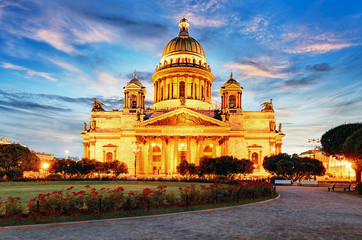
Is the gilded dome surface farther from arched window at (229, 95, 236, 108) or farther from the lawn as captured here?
the lawn

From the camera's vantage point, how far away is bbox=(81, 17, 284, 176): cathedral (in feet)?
211

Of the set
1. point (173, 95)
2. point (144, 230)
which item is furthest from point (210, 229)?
point (173, 95)

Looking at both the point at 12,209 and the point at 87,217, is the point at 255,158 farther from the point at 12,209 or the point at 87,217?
the point at 12,209

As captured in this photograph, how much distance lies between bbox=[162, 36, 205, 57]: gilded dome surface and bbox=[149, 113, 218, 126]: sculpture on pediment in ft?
96.3

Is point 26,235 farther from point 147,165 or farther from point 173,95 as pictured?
point 173,95

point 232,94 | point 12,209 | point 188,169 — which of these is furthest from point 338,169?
point 12,209

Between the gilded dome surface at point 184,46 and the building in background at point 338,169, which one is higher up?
the gilded dome surface at point 184,46

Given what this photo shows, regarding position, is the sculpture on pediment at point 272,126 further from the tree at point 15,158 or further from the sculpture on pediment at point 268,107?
the tree at point 15,158

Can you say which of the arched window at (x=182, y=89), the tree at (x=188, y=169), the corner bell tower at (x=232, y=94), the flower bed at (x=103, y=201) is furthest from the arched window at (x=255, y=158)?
the flower bed at (x=103, y=201)

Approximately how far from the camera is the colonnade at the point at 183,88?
269 feet

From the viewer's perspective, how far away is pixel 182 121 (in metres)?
64.6

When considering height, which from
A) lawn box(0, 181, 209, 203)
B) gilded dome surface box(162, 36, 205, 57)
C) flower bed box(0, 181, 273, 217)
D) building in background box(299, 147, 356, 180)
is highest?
gilded dome surface box(162, 36, 205, 57)

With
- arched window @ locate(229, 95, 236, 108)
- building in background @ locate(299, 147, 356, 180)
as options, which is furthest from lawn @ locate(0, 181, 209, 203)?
building in background @ locate(299, 147, 356, 180)

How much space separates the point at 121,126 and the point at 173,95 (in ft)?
58.2
